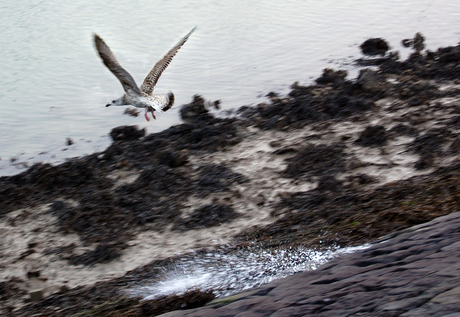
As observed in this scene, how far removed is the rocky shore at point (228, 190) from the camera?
6301 mm

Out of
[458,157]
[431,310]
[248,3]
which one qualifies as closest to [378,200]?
[458,157]

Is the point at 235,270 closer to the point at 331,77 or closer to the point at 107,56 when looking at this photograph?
the point at 107,56

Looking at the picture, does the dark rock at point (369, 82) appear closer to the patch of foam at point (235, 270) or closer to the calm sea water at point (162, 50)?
the calm sea water at point (162, 50)

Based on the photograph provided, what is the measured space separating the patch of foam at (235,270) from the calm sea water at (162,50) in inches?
193

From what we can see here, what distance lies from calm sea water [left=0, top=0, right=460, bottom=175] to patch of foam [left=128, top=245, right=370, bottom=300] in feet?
16.1

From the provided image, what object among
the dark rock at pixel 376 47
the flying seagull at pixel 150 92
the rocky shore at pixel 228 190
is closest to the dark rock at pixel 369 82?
the rocky shore at pixel 228 190

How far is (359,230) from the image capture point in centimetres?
584

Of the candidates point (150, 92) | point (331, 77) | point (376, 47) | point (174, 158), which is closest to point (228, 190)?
point (174, 158)

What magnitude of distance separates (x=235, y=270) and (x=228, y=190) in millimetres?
2395

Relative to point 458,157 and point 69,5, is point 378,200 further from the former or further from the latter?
point 69,5

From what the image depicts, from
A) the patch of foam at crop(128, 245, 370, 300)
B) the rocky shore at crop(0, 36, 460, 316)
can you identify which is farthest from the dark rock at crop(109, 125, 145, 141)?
the patch of foam at crop(128, 245, 370, 300)

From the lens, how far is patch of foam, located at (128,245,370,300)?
5414 millimetres

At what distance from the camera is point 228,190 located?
813 cm

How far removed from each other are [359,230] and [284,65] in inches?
339
